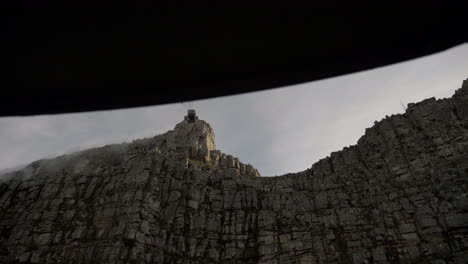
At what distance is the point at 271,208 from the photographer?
105 feet

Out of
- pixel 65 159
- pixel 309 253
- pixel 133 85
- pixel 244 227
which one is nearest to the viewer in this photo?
pixel 133 85

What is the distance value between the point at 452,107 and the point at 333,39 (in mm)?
36160

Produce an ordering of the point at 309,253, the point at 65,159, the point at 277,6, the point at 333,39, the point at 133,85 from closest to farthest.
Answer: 1. the point at 277,6
2. the point at 333,39
3. the point at 133,85
4. the point at 309,253
5. the point at 65,159

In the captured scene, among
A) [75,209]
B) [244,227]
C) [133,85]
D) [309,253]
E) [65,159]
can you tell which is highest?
[65,159]

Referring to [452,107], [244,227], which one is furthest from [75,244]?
[452,107]

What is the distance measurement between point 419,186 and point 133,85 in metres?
31.3

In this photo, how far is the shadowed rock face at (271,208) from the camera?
25.9 m

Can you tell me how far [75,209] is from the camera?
106ft

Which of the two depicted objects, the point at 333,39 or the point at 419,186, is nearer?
the point at 333,39

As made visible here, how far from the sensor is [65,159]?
42219 mm

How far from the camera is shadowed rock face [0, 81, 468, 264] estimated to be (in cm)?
2591

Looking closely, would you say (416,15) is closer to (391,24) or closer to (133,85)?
(391,24)

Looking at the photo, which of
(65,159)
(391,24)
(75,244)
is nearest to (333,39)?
(391,24)

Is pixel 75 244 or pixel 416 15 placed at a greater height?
pixel 75 244
